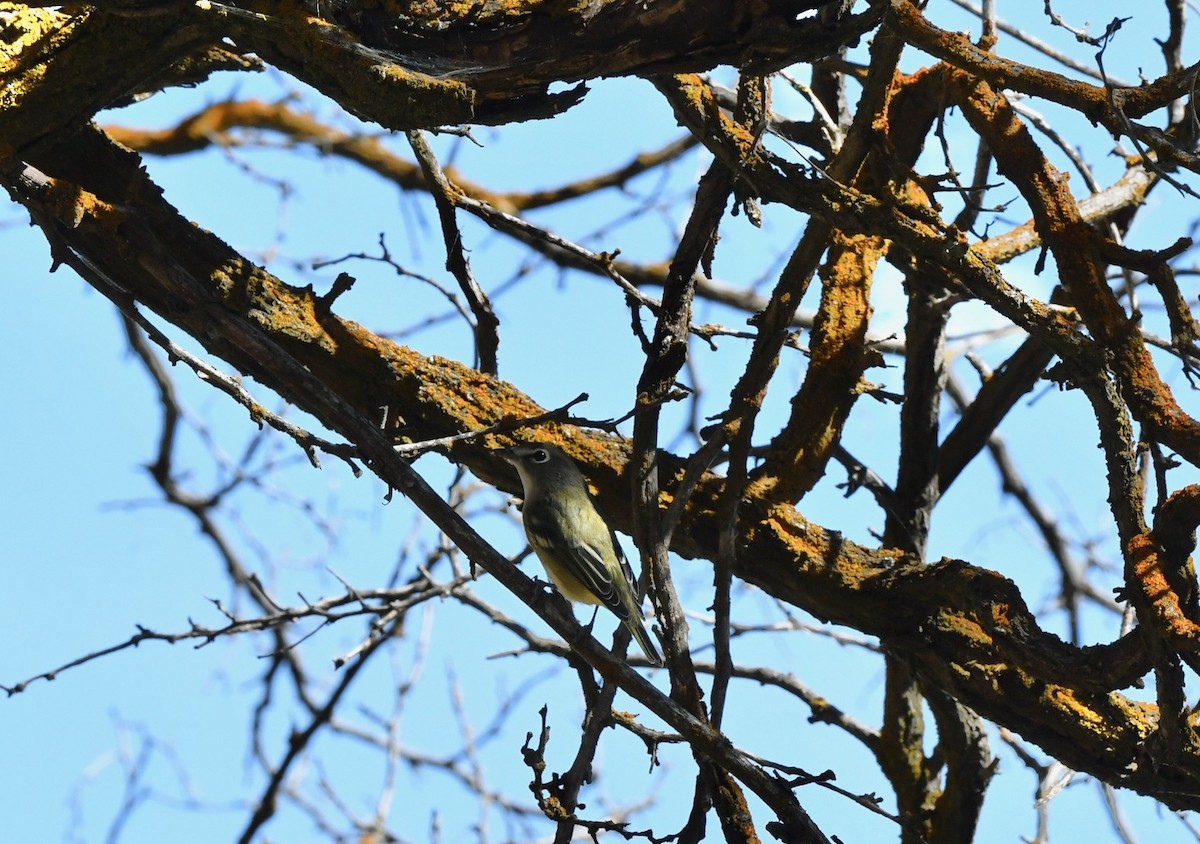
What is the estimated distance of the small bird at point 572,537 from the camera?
13.7 feet

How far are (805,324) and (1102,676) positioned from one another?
3561mm

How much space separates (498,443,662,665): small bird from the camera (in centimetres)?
418

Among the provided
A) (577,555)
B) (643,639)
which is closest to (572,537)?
(577,555)

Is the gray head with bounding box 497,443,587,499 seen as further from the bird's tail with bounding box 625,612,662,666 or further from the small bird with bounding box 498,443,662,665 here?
the bird's tail with bounding box 625,612,662,666

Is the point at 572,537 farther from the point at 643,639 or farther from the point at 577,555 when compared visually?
the point at 643,639

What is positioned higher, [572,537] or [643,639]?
[572,537]

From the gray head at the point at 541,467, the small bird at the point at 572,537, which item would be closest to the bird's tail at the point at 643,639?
the small bird at the point at 572,537

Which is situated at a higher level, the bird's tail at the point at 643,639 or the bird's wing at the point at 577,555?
the bird's wing at the point at 577,555

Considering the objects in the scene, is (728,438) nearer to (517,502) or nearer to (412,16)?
(517,502)

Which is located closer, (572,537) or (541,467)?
(541,467)

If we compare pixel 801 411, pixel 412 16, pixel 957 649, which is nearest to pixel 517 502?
pixel 801 411

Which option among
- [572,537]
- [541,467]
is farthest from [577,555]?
[541,467]

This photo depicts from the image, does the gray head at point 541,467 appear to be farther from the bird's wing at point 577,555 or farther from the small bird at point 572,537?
the bird's wing at point 577,555

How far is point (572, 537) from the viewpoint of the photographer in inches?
185
